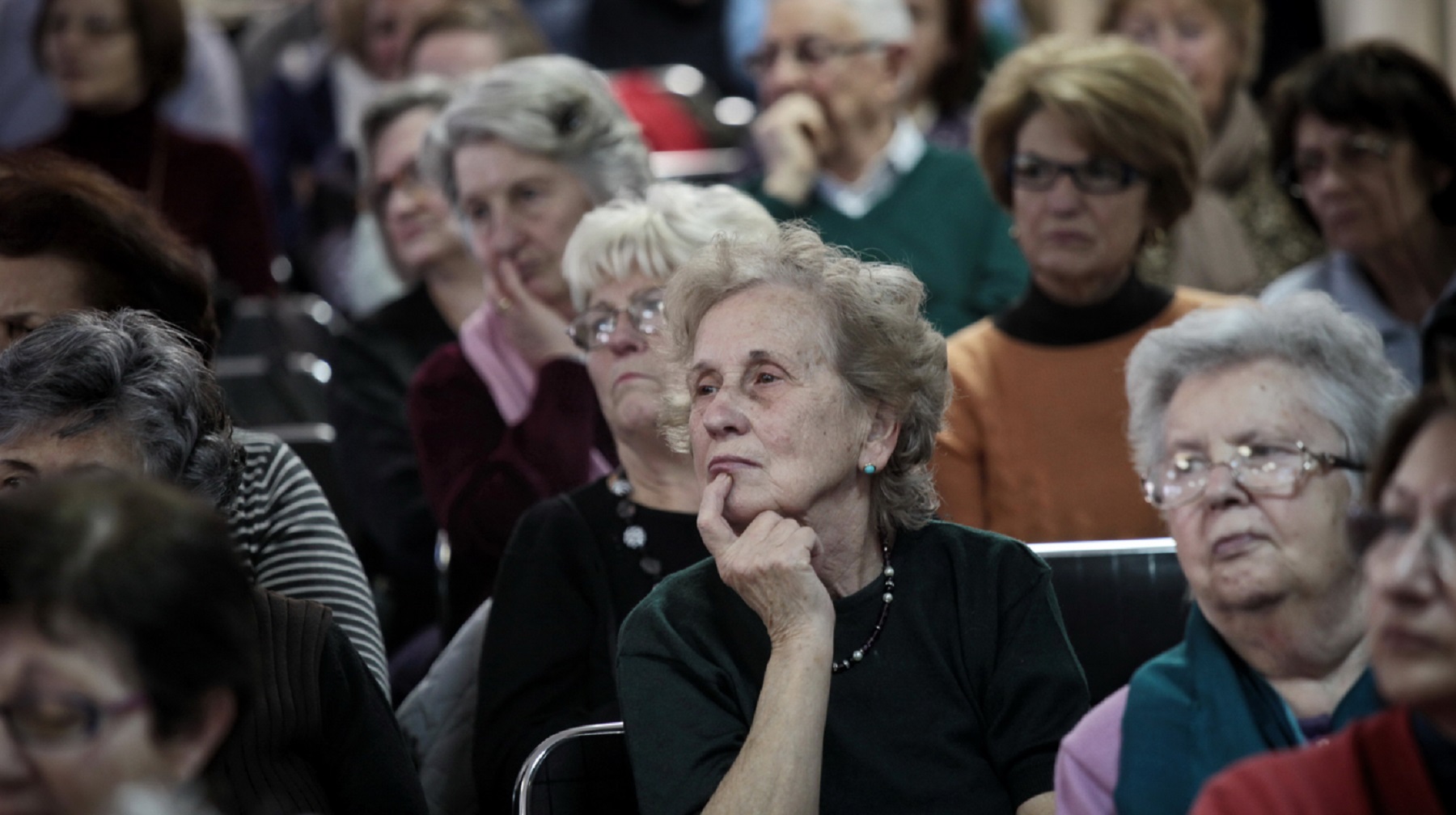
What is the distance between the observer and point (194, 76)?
5.96 metres

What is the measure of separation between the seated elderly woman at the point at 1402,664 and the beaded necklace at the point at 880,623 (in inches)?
A: 26.9

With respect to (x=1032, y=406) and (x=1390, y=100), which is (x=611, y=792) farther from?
(x=1390, y=100)

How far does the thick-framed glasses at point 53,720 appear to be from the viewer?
4.92 ft

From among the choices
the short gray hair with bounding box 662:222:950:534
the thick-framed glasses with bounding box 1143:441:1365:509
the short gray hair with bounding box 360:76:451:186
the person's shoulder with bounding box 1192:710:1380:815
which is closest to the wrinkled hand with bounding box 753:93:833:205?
the short gray hair with bounding box 360:76:451:186

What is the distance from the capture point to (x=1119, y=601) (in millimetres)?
2527

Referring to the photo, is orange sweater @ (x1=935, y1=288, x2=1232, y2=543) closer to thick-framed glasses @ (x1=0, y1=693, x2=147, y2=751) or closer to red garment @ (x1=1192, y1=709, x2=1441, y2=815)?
red garment @ (x1=1192, y1=709, x2=1441, y2=815)

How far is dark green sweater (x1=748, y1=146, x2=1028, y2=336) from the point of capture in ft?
12.7

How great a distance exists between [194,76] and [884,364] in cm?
435

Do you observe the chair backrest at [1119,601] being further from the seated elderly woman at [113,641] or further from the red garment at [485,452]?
the seated elderly woman at [113,641]

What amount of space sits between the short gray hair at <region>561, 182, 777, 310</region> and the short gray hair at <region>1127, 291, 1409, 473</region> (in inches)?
30.0

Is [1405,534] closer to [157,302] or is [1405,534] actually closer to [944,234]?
[157,302]

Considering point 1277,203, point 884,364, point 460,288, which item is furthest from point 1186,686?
point 1277,203

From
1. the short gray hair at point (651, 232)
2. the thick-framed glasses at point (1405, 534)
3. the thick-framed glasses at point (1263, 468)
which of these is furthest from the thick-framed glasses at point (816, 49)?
the thick-framed glasses at point (1405, 534)

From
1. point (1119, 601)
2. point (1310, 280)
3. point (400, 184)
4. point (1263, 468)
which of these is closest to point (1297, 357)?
point (1263, 468)
